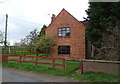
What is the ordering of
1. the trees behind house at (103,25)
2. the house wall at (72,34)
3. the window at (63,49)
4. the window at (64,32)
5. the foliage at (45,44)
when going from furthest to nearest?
the window at (64,32), the window at (63,49), the foliage at (45,44), the house wall at (72,34), the trees behind house at (103,25)

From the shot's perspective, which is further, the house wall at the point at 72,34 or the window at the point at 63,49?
the window at the point at 63,49

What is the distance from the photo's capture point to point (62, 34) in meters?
21.5

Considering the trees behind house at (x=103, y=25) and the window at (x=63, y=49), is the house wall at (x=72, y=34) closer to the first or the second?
the window at (x=63, y=49)

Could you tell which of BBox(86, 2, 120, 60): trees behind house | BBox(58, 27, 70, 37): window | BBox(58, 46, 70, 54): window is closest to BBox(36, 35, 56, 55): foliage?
BBox(58, 46, 70, 54): window

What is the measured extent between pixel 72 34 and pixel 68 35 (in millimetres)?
702

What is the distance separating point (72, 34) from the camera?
20.6 metres

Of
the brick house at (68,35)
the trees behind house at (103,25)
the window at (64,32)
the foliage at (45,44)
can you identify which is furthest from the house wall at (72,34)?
the trees behind house at (103,25)

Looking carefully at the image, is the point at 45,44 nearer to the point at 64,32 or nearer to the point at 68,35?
the point at 64,32

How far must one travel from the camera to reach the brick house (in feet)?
65.6

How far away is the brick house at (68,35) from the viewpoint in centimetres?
2000

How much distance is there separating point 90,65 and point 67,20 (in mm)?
12669

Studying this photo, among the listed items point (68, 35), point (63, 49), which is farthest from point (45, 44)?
point (68, 35)

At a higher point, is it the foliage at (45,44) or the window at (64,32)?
the window at (64,32)

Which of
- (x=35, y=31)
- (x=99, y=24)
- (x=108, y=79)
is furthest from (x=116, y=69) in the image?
(x=35, y=31)
